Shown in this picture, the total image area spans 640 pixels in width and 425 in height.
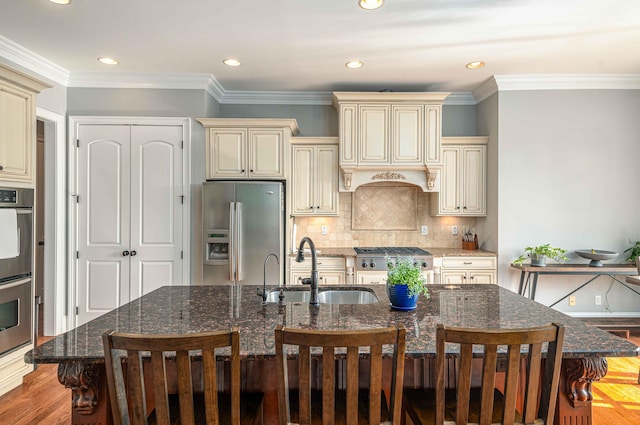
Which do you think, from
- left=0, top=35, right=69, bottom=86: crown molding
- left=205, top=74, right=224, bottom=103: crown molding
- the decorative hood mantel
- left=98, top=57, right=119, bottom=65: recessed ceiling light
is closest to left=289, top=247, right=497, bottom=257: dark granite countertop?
the decorative hood mantel

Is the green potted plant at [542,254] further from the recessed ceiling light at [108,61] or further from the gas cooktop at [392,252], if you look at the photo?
the recessed ceiling light at [108,61]

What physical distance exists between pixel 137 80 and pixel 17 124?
1.35 metres

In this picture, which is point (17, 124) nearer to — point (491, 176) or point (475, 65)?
point (475, 65)

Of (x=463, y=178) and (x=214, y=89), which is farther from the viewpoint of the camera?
(x=463, y=178)

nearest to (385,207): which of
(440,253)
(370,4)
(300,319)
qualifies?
(440,253)

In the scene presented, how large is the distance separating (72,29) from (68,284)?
2482 mm

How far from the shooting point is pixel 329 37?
3068mm

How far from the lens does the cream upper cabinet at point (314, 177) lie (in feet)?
14.0

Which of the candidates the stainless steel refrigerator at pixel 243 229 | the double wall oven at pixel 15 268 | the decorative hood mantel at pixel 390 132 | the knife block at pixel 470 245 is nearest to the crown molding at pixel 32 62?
the double wall oven at pixel 15 268

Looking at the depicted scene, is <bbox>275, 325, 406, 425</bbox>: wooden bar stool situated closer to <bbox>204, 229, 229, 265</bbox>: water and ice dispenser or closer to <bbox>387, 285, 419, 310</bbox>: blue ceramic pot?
<bbox>387, 285, 419, 310</bbox>: blue ceramic pot

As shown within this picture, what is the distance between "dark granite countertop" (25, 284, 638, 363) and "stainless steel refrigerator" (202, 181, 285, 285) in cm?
139

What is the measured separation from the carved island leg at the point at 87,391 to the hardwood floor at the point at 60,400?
4.34 feet

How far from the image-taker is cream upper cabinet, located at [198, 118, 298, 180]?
13.1 feet

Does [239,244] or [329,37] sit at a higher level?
[329,37]
